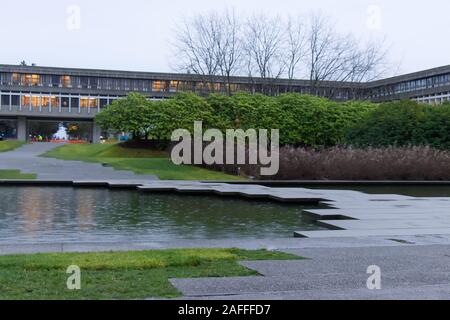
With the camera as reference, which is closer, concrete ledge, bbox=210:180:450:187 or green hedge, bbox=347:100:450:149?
concrete ledge, bbox=210:180:450:187

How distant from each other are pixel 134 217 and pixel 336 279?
821 cm

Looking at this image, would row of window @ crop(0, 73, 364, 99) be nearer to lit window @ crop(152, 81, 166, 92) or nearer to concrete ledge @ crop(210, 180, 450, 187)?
lit window @ crop(152, 81, 166, 92)

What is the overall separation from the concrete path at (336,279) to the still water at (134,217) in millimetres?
3668

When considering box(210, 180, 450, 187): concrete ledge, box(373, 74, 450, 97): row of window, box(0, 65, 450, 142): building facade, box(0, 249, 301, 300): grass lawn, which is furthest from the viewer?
box(0, 65, 450, 142): building facade

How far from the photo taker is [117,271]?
6.60 metres

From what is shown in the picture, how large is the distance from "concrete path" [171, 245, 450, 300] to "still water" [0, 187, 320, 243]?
3668 millimetres

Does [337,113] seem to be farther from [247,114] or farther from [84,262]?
[84,262]

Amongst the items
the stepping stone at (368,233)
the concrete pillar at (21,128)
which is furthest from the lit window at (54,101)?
the stepping stone at (368,233)

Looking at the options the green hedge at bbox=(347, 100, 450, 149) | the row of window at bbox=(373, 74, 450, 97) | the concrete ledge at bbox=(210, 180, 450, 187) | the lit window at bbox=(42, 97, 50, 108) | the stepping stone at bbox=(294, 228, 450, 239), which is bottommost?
the concrete ledge at bbox=(210, 180, 450, 187)

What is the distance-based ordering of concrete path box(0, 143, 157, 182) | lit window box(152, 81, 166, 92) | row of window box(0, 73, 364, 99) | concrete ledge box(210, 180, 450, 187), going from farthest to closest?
1. lit window box(152, 81, 166, 92)
2. row of window box(0, 73, 364, 99)
3. concrete ledge box(210, 180, 450, 187)
4. concrete path box(0, 143, 157, 182)

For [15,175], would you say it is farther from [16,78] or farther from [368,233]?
[16,78]

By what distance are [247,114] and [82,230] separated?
95.0 ft

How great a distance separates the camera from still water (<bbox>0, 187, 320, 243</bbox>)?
11.3m

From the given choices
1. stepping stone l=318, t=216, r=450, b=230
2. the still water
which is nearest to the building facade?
the still water
